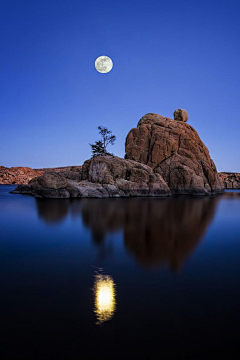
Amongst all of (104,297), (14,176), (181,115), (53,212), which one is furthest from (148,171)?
(14,176)

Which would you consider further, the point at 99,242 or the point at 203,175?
the point at 203,175

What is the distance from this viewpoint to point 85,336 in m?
3.80

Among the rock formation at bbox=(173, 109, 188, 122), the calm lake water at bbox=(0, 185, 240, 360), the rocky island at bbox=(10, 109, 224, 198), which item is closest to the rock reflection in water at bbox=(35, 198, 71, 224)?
the calm lake water at bbox=(0, 185, 240, 360)

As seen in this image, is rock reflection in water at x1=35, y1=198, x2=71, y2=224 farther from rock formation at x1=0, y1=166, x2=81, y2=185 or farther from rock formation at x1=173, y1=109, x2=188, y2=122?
rock formation at x1=0, y1=166, x2=81, y2=185

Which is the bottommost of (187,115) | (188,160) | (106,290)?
(106,290)

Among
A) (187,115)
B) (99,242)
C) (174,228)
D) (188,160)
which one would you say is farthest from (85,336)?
(187,115)

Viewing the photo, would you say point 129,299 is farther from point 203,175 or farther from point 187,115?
point 187,115

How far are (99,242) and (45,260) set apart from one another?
2.89 m

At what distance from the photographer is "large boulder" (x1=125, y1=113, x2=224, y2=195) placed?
51.4 m

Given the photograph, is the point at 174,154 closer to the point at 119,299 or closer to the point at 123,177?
the point at 123,177

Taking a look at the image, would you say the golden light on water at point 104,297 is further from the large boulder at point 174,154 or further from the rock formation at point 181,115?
the rock formation at point 181,115

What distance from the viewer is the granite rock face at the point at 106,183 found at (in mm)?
33625

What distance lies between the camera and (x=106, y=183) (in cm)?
3806

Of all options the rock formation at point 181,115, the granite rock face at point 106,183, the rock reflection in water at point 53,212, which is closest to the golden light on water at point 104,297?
the rock reflection in water at point 53,212
